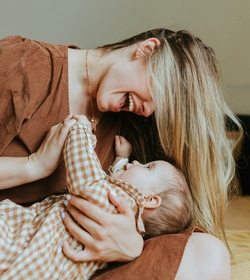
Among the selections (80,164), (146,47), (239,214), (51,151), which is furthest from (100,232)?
(239,214)

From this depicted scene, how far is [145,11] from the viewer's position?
2.67 m

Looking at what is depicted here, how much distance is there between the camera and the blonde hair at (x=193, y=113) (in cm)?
129

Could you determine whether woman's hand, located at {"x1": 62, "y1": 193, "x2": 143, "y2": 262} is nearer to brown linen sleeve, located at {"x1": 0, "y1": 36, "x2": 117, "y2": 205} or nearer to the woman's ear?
brown linen sleeve, located at {"x1": 0, "y1": 36, "x2": 117, "y2": 205}

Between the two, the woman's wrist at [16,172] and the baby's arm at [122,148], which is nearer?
the woman's wrist at [16,172]

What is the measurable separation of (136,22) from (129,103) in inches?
60.1

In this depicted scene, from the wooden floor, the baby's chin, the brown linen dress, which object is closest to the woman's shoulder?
the brown linen dress

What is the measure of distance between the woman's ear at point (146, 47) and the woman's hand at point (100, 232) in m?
0.51

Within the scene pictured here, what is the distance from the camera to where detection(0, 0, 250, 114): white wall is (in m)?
2.55

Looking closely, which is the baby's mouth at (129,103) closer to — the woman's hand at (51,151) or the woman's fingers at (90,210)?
the woman's hand at (51,151)

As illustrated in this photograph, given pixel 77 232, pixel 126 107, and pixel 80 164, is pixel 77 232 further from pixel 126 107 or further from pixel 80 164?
pixel 126 107

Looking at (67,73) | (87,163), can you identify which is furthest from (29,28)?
(87,163)

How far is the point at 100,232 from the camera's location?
99 cm

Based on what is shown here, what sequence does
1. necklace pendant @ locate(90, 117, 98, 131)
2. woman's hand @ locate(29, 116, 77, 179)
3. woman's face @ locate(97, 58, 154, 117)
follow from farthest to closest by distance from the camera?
necklace pendant @ locate(90, 117, 98, 131) → woman's face @ locate(97, 58, 154, 117) → woman's hand @ locate(29, 116, 77, 179)

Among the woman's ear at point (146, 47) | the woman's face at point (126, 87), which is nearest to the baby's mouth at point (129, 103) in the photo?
the woman's face at point (126, 87)
